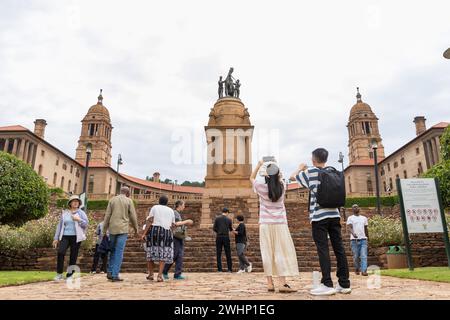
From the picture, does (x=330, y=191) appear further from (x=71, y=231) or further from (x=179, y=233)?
(x=71, y=231)

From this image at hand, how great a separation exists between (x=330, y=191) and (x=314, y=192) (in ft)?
0.78

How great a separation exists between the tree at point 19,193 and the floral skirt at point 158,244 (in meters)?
9.45

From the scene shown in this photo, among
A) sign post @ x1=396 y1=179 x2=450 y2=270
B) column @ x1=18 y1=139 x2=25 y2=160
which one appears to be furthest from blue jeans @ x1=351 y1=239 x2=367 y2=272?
column @ x1=18 y1=139 x2=25 y2=160

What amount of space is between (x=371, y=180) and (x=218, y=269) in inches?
2604

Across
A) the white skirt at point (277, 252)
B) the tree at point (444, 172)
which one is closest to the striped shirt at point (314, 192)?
the white skirt at point (277, 252)

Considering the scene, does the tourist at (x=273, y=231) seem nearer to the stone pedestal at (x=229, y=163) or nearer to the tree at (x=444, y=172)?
the tree at (x=444, y=172)

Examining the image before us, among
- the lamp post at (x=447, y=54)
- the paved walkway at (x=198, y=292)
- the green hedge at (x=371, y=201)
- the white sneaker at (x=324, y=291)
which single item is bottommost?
the paved walkway at (x=198, y=292)

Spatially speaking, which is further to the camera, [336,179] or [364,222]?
Result: [364,222]

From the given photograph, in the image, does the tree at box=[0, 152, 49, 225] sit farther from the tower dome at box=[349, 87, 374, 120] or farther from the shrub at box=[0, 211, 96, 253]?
the tower dome at box=[349, 87, 374, 120]

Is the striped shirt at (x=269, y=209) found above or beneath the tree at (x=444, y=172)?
beneath

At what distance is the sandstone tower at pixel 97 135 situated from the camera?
78188 mm

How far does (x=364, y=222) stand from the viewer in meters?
9.49
